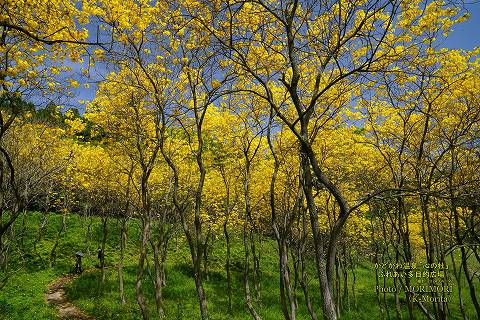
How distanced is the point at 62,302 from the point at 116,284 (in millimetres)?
3342

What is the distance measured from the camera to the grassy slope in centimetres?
1620

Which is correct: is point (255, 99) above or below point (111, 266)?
above

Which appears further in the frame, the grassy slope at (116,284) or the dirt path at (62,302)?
the grassy slope at (116,284)

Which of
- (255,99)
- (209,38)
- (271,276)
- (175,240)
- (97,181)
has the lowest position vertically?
(271,276)

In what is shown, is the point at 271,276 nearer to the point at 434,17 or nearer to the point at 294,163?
the point at 294,163

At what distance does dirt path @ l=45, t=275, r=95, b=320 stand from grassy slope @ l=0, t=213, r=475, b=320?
336 mm

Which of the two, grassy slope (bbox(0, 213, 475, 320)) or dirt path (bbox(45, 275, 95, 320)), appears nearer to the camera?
dirt path (bbox(45, 275, 95, 320))

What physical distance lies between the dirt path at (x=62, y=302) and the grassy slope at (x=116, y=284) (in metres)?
0.34

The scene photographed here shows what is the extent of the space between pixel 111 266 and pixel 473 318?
81.9 feet

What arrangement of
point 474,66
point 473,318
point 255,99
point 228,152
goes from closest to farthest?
point 474,66 → point 255,99 → point 228,152 → point 473,318

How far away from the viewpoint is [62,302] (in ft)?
56.6

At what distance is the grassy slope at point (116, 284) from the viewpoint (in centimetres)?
1620

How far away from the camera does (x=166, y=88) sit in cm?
1175

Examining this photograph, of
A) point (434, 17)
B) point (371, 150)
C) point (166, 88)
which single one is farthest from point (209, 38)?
point (371, 150)
